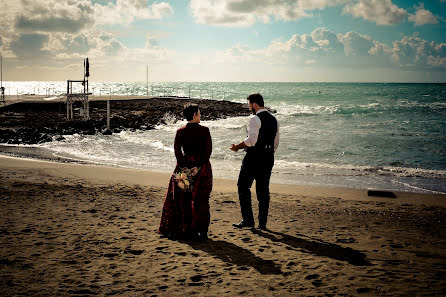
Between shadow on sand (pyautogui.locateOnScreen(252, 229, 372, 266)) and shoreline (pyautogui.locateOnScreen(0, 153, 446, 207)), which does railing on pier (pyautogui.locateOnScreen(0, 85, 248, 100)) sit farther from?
shadow on sand (pyautogui.locateOnScreen(252, 229, 372, 266))

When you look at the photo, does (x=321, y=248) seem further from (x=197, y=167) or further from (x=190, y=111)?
(x=190, y=111)

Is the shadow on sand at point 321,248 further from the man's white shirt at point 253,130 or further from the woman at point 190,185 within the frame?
the man's white shirt at point 253,130

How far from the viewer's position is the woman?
512 centimetres

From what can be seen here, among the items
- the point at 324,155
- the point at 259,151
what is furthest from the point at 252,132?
the point at 324,155

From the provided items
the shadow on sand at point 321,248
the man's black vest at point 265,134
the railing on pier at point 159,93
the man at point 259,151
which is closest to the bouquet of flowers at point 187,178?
the man at point 259,151

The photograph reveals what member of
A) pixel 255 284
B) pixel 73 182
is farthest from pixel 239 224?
pixel 73 182

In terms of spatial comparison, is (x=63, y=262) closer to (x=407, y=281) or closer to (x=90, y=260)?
(x=90, y=260)

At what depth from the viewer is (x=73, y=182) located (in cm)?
892

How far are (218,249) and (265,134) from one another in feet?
5.67

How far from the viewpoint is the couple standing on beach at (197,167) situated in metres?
5.14

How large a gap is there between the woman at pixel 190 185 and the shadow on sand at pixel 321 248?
975 mm

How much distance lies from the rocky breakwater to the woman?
47.9 ft

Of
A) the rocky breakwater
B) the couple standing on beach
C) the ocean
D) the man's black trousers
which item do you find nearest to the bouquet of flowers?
the couple standing on beach

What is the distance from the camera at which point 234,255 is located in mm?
4680
